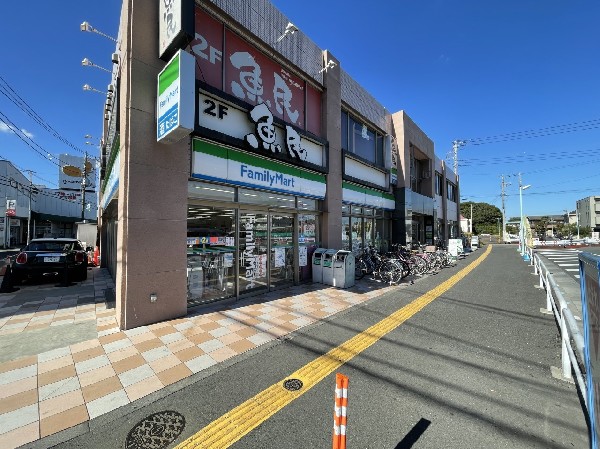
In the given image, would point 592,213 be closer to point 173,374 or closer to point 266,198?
point 266,198

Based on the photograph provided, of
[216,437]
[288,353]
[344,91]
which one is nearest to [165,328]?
[288,353]

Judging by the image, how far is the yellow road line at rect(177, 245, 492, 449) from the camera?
2484 mm

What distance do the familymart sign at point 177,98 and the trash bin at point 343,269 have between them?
6.04m

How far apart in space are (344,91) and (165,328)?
11.3m

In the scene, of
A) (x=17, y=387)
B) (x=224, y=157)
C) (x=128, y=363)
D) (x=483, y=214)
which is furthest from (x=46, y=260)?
(x=483, y=214)

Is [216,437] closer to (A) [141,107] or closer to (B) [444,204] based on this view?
(A) [141,107]

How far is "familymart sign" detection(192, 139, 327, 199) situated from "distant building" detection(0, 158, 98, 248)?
30340 millimetres

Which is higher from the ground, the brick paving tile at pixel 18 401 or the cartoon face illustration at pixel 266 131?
the cartoon face illustration at pixel 266 131

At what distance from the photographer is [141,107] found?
5.35m

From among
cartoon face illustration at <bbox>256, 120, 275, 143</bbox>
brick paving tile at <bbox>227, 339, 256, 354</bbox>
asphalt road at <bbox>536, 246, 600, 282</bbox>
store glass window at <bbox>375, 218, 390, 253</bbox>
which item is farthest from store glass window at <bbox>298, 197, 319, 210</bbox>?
asphalt road at <bbox>536, 246, 600, 282</bbox>

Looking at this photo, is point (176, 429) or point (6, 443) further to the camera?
point (176, 429)

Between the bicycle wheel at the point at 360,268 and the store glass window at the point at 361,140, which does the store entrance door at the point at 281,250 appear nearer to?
the bicycle wheel at the point at 360,268

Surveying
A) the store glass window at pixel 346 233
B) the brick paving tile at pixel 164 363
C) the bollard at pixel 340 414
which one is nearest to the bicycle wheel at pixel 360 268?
the store glass window at pixel 346 233

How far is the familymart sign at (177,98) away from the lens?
187 inches
